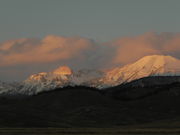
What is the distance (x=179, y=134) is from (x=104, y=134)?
56.9 feet

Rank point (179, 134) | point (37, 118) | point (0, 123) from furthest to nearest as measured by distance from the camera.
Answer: point (37, 118)
point (0, 123)
point (179, 134)

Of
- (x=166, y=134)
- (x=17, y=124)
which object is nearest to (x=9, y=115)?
(x=17, y=124)

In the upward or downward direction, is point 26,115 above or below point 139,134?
above

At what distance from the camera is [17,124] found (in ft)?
541

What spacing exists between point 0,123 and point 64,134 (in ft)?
218

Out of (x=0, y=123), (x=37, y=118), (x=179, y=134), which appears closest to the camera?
(x=179, y=134)

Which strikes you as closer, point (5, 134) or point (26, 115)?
point (5, 134)

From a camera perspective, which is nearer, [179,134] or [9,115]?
[179,134]

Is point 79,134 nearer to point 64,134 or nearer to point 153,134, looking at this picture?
point 64,134

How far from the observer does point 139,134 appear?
104 meters

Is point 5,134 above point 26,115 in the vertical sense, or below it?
below

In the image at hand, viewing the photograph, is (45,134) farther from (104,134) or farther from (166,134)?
(166,134)

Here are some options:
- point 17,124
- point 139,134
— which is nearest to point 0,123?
point 17,124

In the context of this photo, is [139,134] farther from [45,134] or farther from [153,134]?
[45,134]
